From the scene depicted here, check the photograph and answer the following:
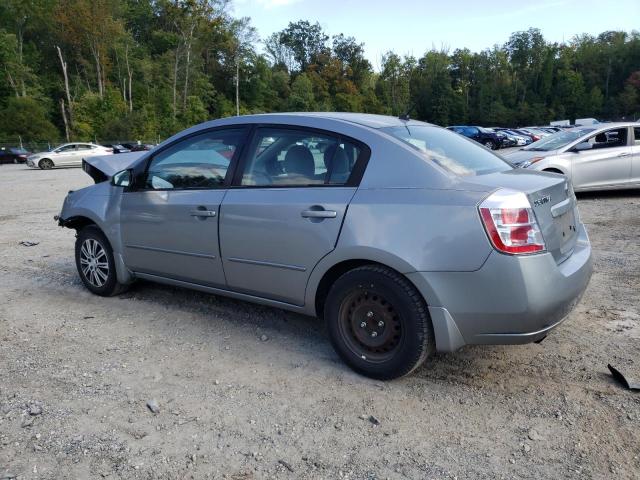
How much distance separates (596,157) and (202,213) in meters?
9.39

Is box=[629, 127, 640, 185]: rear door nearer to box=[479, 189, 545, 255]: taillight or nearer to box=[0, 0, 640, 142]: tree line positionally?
box=[479, 189, 545, 255]: taillight

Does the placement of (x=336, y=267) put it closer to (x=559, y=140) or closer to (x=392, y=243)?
(x=392, y=243)

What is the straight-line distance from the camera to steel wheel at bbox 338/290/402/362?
10.7 ft

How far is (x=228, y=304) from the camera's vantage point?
4.84 m

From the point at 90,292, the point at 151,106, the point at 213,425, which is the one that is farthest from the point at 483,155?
the point at 151,106

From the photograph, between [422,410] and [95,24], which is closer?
[422,410]

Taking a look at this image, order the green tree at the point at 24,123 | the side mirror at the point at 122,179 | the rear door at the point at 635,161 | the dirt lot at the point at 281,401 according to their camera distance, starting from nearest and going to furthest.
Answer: the dirt lot at the point at 281,401
the side mirror at the point at 122,179
the rear door at the point at 635,161
the green tree at the point at 24,123

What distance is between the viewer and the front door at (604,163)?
34.8 ft

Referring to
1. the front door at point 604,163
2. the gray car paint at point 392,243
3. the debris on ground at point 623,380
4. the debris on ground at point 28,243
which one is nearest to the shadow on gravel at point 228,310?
the gray car paint at point 392,243

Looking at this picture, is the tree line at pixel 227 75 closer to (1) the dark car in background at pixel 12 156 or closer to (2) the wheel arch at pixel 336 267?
(1) the dark car in background at pixel 12 156

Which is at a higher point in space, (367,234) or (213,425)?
(367,234)

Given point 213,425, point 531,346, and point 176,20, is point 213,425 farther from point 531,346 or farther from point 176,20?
point 176,20

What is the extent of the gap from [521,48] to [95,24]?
80217mm

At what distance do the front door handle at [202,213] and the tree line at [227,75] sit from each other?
5267 cm
